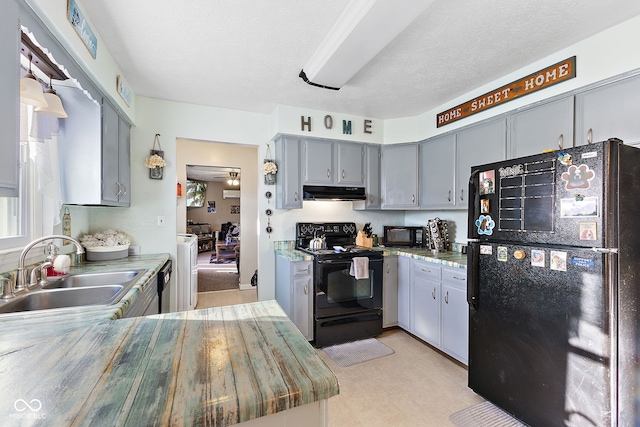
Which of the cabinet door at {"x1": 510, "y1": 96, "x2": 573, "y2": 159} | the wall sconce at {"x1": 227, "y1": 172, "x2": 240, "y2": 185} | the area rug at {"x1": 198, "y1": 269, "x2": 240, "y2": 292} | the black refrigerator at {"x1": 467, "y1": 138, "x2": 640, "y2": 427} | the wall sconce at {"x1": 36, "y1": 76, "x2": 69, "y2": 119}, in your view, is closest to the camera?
the black refrigerator at {"x1": 467, "y1": 138, "x2": 640, "y2": 427}

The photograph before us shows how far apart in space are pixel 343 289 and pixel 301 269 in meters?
0.48

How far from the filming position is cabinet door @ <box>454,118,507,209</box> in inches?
98.1

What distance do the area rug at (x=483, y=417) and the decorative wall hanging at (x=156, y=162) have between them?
326cm

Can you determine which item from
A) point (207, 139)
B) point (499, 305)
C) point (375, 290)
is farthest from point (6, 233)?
point (499, 305)

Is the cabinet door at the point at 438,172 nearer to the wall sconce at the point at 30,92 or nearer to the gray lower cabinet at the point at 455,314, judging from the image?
the gray lower cabinet at the point at 455,314

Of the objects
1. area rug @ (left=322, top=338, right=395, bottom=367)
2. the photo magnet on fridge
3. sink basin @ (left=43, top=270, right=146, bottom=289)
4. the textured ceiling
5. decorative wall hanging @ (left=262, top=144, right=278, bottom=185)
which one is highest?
the textured ceiling

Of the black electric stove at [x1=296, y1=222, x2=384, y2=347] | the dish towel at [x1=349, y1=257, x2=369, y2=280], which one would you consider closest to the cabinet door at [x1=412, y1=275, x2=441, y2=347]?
the black electric stove at [x1=296, y1=222, x2=384, y2=347]

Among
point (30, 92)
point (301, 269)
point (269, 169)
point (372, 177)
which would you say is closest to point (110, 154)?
point (30, 92)

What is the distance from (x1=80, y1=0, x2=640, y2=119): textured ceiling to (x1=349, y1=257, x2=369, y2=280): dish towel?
1.66 m

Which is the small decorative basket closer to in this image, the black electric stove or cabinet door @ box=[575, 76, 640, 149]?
the black electric stove

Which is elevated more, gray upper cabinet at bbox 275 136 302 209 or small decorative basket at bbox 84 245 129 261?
gray upper cabinet at bbox 275 136 302 209

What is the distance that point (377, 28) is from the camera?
167cm

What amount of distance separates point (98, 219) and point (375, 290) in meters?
2.86

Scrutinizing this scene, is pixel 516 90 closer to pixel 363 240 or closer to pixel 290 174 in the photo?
pixel 363 240
